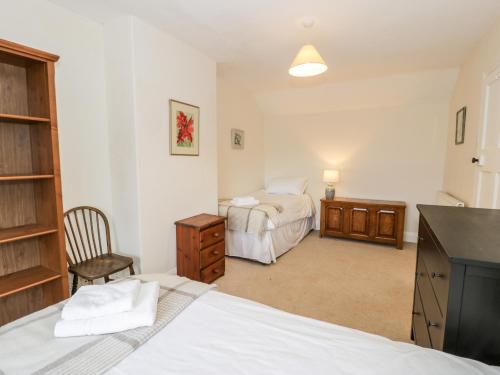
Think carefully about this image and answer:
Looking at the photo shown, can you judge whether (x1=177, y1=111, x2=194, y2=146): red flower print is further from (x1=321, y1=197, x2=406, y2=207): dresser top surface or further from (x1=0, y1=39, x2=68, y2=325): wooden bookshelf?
(x1=321, y1=197, x2=406, y2=207): dresser top surface

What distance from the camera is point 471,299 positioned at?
82cm

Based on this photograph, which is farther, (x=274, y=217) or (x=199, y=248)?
(x=274, y=217)

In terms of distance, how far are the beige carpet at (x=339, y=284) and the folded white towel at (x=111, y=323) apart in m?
1.56

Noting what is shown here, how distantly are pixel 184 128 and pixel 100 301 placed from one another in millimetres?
1989

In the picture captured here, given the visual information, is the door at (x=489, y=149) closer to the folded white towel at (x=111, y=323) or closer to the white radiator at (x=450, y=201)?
the white radiator at (x=450, y=201)

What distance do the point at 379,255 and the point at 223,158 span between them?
2.54 m

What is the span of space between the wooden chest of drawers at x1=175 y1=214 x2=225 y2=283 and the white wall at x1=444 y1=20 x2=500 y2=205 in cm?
252

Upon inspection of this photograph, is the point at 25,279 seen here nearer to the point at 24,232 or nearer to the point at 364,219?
the point at 24,232

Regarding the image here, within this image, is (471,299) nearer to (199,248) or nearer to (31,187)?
(199,248)

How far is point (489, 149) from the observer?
221 cm

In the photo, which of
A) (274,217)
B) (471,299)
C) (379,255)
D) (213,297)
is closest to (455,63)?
(379,255)

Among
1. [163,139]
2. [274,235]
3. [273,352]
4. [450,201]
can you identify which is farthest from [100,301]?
[450,201]

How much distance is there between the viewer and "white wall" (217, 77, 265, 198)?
3.95 metres

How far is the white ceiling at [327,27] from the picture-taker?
78.7 inches
